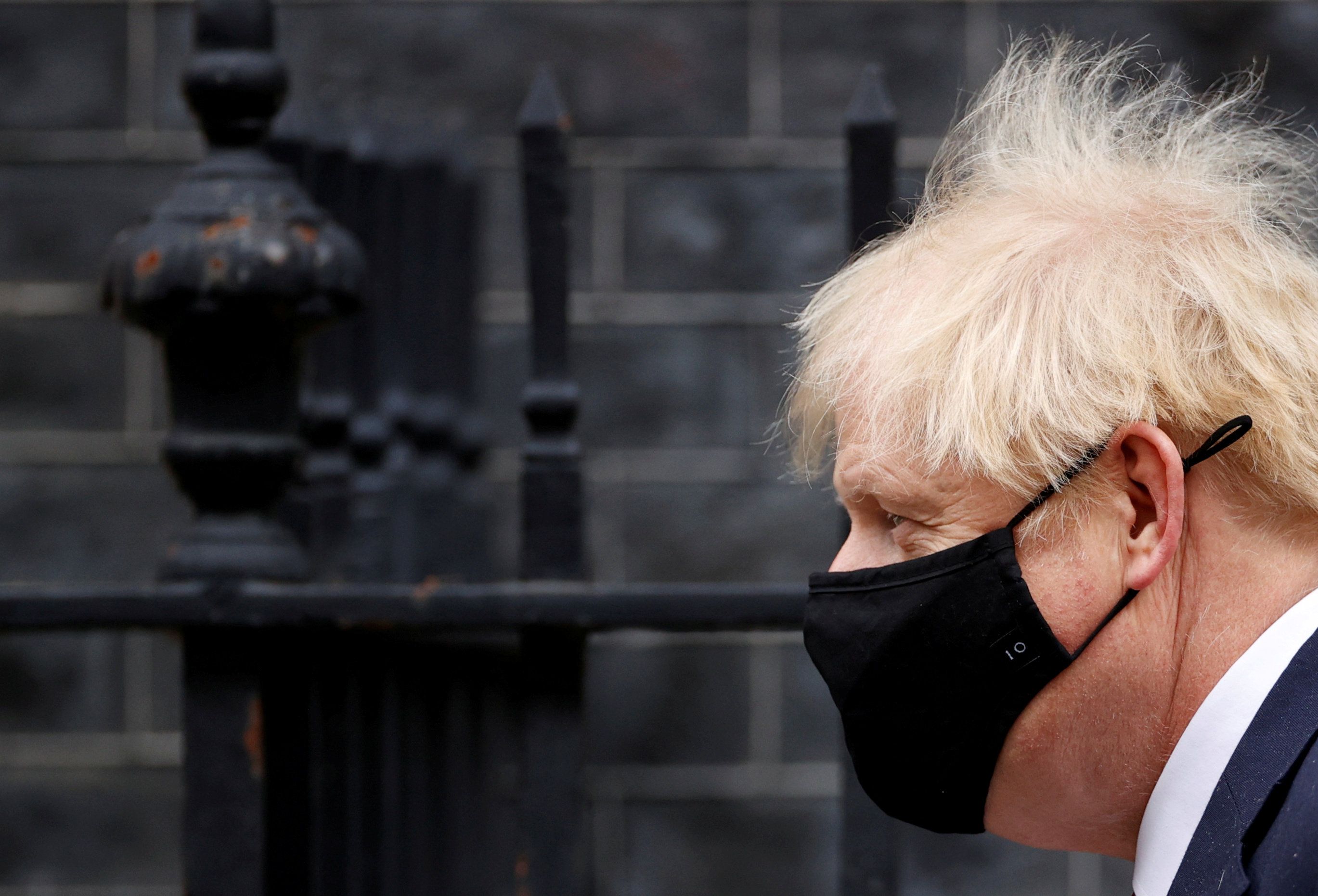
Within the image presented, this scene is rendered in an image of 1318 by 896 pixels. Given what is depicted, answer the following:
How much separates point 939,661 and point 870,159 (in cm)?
72

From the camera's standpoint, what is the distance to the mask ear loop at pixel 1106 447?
4.20ft

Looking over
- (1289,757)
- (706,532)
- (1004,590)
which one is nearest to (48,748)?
(706,532)

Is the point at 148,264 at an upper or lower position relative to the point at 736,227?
lower

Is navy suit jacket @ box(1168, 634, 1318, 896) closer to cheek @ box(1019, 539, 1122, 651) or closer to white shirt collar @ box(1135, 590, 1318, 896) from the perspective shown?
white shirt collar @ box(1135, 590, 1318, 896)

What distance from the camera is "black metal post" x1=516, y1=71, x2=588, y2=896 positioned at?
1.74 m

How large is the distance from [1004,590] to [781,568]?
2059 mm

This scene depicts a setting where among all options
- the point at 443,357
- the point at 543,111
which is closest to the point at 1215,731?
the point at 543,111

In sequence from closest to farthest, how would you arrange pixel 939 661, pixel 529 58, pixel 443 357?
pixel 939 661, pixel 443 357, pixel 529 58

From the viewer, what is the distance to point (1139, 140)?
1617 millimetres

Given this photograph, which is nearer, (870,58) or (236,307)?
(236,307)

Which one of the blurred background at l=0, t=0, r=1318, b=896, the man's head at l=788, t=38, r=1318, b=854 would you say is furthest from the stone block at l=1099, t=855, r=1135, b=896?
the man's head at l=788, t=38, r=1318, b=854

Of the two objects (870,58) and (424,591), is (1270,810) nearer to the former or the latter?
(424,591)

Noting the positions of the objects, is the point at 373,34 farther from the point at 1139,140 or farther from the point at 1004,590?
the point at 1004,590

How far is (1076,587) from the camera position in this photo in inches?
52.5
